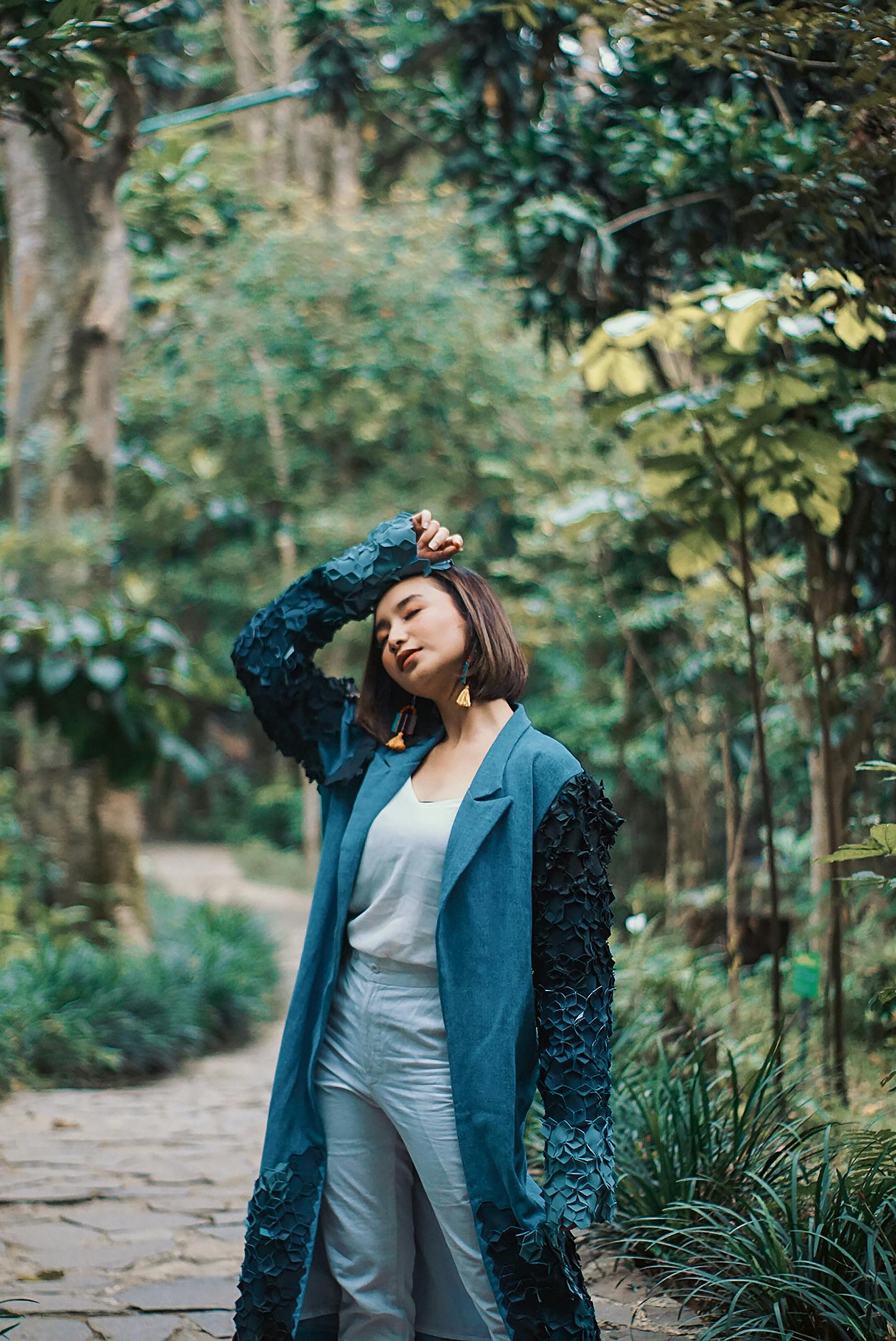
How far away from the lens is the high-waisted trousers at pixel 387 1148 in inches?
82.2

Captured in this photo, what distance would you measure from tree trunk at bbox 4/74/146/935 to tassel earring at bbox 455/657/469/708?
16.5 ft

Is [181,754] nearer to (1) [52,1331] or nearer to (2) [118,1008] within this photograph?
(2) [118,1008]

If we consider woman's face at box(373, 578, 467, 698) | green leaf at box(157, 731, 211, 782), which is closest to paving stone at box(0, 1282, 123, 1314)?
woman's face at box(373, 578, 467, 698)

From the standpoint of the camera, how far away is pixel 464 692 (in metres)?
2.28

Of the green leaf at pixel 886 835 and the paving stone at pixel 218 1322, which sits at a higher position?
the green leaf at pixel 886 835

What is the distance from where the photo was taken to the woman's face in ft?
7.45

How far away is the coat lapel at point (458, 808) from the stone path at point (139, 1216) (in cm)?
120

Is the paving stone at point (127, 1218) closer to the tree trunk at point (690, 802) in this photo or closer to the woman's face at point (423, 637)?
the woman's face at point (423, 637)

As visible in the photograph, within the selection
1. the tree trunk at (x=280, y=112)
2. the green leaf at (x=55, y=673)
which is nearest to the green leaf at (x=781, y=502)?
the green leaf at (x=55, y=673)

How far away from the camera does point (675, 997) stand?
180 inches

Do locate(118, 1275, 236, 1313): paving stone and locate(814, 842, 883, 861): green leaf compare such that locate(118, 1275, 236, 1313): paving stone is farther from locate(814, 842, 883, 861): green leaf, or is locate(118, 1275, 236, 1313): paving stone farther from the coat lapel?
locate(814, 842, 883, 861): green leaf

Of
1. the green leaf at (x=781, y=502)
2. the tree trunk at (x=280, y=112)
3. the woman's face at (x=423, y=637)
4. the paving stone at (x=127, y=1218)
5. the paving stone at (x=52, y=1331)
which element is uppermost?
the tree trunk at (x=280, y=112)

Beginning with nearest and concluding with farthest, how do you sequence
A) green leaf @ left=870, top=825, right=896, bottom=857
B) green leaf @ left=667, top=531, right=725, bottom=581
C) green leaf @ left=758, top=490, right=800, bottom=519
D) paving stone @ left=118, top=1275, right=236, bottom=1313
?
green leaf @ left=870, top=825, right=896, bottom=857
paving stone @ left=118, top=1275, right=236, bottom=1313
green leaf @ left=758, top=490, right=800, bottom=519
green leaf @ left=667, top=531, right=725, bottom=581

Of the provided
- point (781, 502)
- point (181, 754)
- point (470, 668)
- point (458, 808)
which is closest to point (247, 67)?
point (181, 754)
